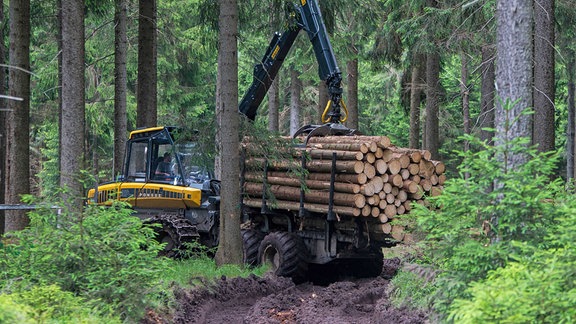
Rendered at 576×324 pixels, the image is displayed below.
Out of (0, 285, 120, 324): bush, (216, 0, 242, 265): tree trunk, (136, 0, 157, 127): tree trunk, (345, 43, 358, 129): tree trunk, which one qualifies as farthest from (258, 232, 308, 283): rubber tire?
(345, 43, 358, 129): tree trunk

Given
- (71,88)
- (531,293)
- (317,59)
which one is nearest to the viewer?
(531,293)

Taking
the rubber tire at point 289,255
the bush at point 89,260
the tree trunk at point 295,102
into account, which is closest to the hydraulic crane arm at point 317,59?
the rubber tire at point 289,255

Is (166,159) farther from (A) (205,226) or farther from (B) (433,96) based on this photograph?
(B) (433,96)

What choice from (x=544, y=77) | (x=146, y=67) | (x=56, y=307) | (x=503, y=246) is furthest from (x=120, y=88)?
(x=503, y=246)

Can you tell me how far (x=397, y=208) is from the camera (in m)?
14.1

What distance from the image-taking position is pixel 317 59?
16.5 meters

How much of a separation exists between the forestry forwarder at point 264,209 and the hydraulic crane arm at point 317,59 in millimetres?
20

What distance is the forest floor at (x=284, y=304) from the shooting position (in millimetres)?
10922

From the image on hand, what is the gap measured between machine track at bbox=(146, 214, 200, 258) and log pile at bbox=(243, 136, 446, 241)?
1.92 m

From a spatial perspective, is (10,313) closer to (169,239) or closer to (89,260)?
(89,260)

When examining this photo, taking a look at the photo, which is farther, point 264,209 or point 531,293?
point 264,209

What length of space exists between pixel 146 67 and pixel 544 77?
923 cm

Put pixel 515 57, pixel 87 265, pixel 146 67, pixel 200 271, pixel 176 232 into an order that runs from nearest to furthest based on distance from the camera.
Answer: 1. pixel 87 265
2. pixel 515 57
3. pixel 200 271
4. pixel 176 232
5. pixel 146 67

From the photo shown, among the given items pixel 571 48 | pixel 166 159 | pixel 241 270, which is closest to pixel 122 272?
pixel 241 270
